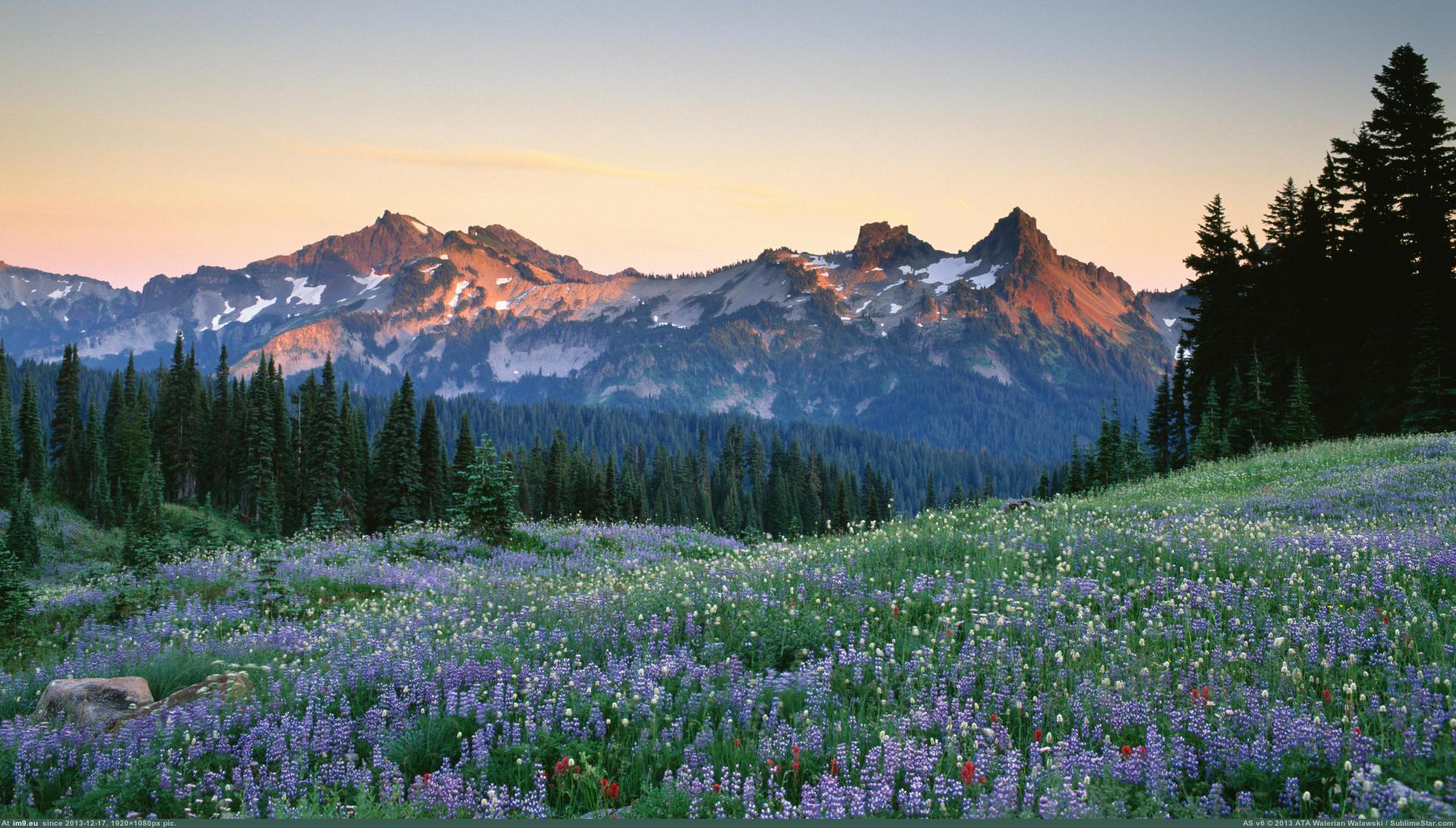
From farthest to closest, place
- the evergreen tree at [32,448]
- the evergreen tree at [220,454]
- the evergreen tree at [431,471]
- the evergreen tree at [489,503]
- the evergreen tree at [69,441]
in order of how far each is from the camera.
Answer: the evergreen tree at [220,454] < the evergreen tree at [69,441] < the evergreen tree at [32,448] < the evergreen tree at [431,471] < the evergreen tree at [489,503]

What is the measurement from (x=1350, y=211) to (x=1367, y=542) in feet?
151

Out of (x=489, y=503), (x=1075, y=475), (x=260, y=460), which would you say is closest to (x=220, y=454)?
(x=260, y=460)

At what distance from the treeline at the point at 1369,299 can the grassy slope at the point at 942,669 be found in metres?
32.6

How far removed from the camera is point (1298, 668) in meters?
7.01

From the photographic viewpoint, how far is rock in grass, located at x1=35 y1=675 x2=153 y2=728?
7891mm

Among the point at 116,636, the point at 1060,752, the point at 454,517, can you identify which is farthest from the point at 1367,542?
the point at 454,517

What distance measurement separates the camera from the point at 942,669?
7949 millimetres

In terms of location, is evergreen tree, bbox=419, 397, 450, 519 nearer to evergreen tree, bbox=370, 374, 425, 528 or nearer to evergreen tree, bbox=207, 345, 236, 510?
evergreen tree, bbox=370, 374, 425, 528

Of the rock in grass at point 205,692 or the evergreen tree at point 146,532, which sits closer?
the rock in grass at point 205,692

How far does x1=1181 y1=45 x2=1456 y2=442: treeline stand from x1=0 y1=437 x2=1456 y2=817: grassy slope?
32.6 meters

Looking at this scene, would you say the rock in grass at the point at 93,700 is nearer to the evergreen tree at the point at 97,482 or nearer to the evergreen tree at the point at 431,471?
the evergreen tree at the point at 431,471

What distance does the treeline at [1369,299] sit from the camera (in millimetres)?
38594

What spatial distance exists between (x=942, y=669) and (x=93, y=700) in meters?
8.47

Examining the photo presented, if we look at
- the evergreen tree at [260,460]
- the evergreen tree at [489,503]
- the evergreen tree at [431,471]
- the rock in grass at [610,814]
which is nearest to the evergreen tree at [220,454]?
the evergreen tree at [260,460]
